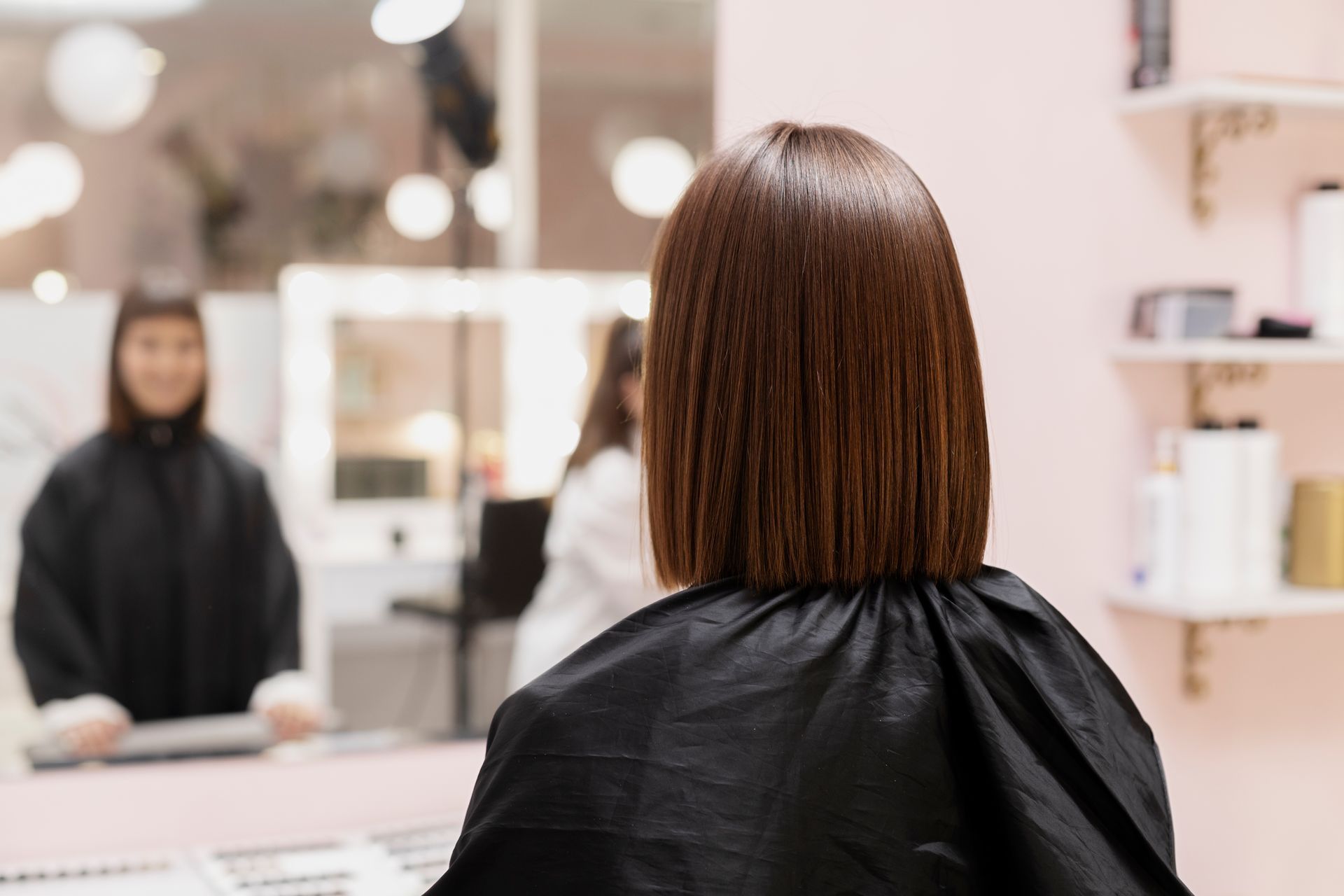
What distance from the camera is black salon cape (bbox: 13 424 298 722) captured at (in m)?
1.51

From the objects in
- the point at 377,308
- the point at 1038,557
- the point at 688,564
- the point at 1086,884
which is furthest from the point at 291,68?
the point at 1086,884

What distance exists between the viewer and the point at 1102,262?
5.81 feet

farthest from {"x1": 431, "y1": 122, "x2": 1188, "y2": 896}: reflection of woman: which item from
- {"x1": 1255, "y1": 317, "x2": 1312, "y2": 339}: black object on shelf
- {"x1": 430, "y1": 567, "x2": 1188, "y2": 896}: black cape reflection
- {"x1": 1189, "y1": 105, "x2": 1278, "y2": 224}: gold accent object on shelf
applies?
{"x1": 1189, "y1": 105, "x2": 1278, "y2": 224}: gold accent object on shelf

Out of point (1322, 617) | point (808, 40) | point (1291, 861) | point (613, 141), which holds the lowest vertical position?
point (1291, 861)

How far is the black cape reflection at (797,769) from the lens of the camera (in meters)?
0.83

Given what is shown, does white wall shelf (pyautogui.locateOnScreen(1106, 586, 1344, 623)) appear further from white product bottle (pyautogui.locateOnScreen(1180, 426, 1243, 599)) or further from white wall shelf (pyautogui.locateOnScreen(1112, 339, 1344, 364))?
white wall shelf (pyautogui.locateOnScreen(1112, 339, 1344, 364))

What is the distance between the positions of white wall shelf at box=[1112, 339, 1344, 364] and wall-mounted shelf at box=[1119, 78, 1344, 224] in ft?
0.77

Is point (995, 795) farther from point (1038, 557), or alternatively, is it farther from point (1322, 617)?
point (1322, 617)

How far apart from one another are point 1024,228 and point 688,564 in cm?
99

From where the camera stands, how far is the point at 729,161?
3.05 feet

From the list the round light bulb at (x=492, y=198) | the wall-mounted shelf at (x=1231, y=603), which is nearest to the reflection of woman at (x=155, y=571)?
the round light bulb at (x=492, y=198)

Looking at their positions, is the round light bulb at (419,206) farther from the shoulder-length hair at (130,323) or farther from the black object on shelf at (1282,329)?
the black object on shelf at (1282,329)

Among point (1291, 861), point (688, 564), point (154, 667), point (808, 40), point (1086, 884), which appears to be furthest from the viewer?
point (1291, 861)

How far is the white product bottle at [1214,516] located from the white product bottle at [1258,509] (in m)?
0.01
